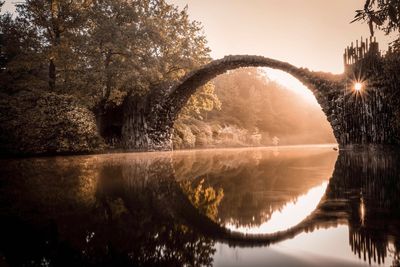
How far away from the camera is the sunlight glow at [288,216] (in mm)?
1789

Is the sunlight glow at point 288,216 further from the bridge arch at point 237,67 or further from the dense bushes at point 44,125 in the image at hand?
the dense bushes at point 44,125

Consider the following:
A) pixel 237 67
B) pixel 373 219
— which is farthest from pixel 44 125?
pixel 373 219

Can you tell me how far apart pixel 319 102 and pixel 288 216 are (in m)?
11.8

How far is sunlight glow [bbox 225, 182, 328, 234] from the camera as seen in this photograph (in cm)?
179

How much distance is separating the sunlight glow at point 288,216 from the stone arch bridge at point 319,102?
8820 mm

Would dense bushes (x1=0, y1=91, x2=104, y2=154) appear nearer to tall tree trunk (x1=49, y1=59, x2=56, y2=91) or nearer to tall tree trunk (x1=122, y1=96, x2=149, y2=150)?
tall tree trunk (x1=122, y1=96, x2=149, y2=150)

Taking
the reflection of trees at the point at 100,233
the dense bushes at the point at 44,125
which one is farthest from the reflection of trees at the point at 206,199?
the dense bushes at the point at 44,125

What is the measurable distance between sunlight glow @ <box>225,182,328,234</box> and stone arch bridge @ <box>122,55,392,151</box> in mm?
8820

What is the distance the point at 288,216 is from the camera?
2094mm

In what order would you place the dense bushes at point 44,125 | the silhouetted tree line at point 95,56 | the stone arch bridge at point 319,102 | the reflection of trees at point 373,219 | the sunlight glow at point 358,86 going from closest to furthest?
the reflection of trees at point 373,219 → the stone arch bridge at point 319,102 → the sunlight glow at point 358,86 → the dense bushes at point 44,125 → the silhouetted tree line at point 95,56

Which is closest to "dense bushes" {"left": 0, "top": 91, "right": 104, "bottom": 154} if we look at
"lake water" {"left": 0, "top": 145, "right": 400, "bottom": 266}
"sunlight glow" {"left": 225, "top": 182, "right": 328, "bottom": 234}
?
"lake water" {"left": 0, "top": 145, "right": 400, "bottom": 266}

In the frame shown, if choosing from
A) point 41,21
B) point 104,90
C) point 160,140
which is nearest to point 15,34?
point 41,21

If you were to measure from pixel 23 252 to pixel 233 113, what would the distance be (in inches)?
1518

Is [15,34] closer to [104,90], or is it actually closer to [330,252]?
[104,90]
